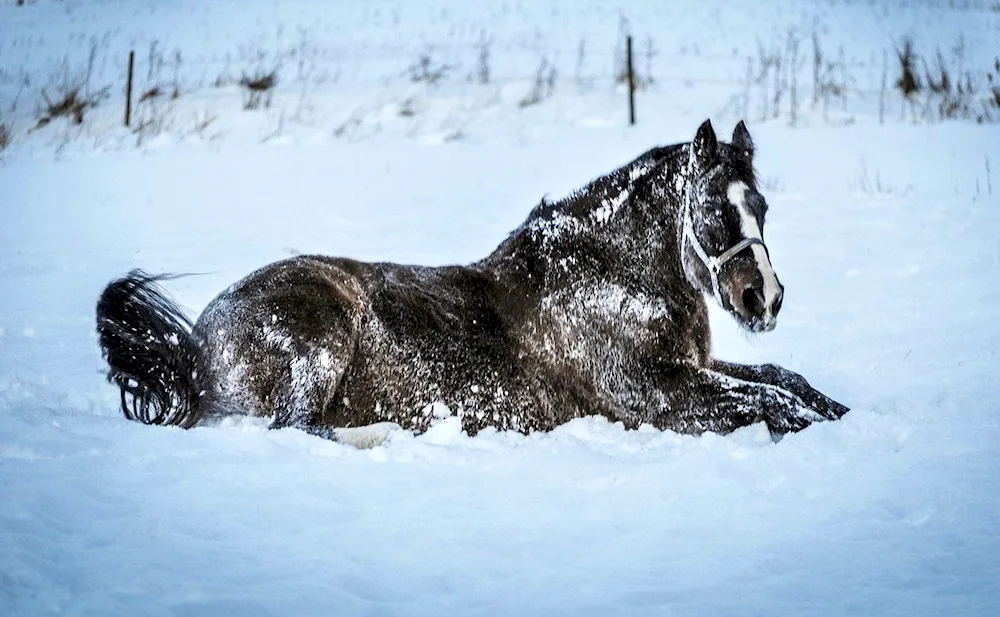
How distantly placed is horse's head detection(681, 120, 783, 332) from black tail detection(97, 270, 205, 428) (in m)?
2.79

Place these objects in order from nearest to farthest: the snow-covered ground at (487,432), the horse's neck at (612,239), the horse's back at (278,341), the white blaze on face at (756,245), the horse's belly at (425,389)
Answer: the snow-covered ground at (487,432)
the white blaze on face at (756,245)
the horse's back at (278,341)
the horse's belly at (425,389)
the horse's neck at (612,239)

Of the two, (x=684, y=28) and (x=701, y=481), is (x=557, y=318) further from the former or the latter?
(x=684, y=28)

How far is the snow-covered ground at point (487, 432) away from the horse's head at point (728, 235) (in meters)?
0.74

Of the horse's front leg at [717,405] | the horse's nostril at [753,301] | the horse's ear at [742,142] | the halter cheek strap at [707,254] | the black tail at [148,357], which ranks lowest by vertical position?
the horse's front leg at [717,405]

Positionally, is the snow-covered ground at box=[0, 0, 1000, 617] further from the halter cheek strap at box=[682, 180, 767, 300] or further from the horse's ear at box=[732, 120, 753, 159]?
the horse's ear at box=[732, 120, 753, 159]

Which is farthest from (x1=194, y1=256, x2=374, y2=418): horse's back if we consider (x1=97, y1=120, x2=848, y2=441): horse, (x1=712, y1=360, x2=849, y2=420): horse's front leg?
(x1=712, y1=360, x2=849, y2=420): horse's front leg

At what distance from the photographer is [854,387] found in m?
6.95

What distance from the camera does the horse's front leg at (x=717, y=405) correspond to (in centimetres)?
560

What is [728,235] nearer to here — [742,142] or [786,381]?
[742,142]

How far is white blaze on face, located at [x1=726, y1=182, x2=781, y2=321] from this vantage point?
5.27m

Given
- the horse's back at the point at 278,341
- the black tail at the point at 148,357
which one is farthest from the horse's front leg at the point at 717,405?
the black tail at the point at 148,357

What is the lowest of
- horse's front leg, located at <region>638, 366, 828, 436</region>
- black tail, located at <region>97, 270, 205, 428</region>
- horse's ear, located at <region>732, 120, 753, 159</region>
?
horse's front leg, located at <region>638, 366, 828, 436</region>

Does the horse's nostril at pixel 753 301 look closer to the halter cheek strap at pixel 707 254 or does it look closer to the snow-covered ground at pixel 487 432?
the halter cheek strap at pixel 707 254

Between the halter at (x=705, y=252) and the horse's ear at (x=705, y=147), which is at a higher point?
the horse's ear at (x=705, y=147)
